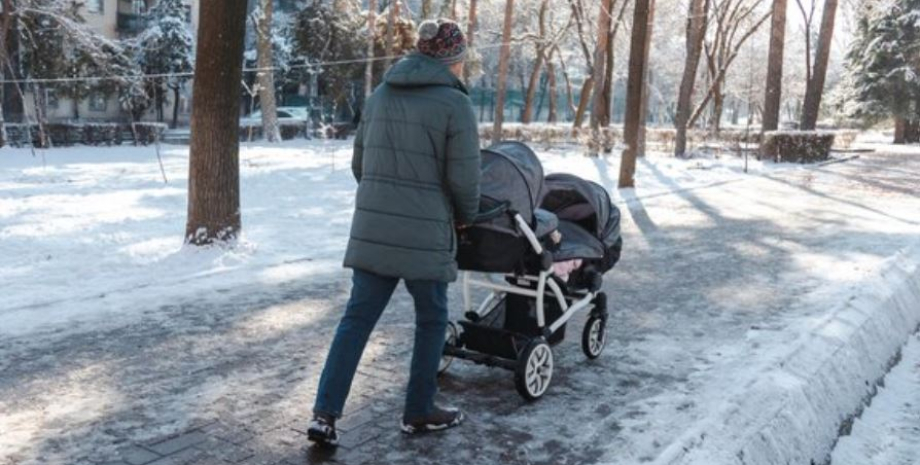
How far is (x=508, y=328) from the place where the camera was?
511 centimetres

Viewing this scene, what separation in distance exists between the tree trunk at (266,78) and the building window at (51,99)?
7424mm

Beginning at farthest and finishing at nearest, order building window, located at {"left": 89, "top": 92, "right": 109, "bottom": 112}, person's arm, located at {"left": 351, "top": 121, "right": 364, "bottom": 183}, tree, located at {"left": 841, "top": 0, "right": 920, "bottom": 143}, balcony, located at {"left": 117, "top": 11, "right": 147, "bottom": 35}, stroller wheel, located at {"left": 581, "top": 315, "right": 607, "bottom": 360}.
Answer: balcony, located at {"left": 117, "top": 11, "right": 147, "bottom": 35}
tree, located at {"left": 841, "top": 0, "right": 920, "bottom": 143}
building window, located at {"left": 89, "top": 92, "right": 109, "bottom": 112}
stroller wheel, located at {"left": 581, "top": 315, "right": 607, "bottom": 360}
person's arm, located at {"left": 351, "top": 121, "right": 364, "bottom": 183}

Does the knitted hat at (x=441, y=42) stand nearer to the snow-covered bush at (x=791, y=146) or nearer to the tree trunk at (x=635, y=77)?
the tree trunk at (x=635, y=77)

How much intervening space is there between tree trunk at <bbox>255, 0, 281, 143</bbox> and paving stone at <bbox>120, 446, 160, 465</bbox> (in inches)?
1127

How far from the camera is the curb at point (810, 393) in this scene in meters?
4.11

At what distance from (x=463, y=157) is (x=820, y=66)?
88.9 feet

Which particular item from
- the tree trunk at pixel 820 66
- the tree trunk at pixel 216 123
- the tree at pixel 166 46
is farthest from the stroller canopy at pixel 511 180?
the tree at pixel 166 46

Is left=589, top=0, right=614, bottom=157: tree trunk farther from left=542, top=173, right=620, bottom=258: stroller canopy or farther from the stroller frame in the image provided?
the stroller frame

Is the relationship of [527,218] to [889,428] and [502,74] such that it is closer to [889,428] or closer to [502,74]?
[889,428]

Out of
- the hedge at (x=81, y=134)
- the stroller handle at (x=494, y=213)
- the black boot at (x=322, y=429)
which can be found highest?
the stroller handle at (x=494, y=213)

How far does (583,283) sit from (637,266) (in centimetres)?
379

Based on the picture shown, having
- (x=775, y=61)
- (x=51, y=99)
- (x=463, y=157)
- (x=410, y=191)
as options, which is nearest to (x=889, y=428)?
(x=463, y=157)

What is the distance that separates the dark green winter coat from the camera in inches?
149

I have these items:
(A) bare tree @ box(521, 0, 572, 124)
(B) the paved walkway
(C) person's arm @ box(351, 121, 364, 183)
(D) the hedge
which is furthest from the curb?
(A) bare tree @ box(521, 0, 572, 124)
